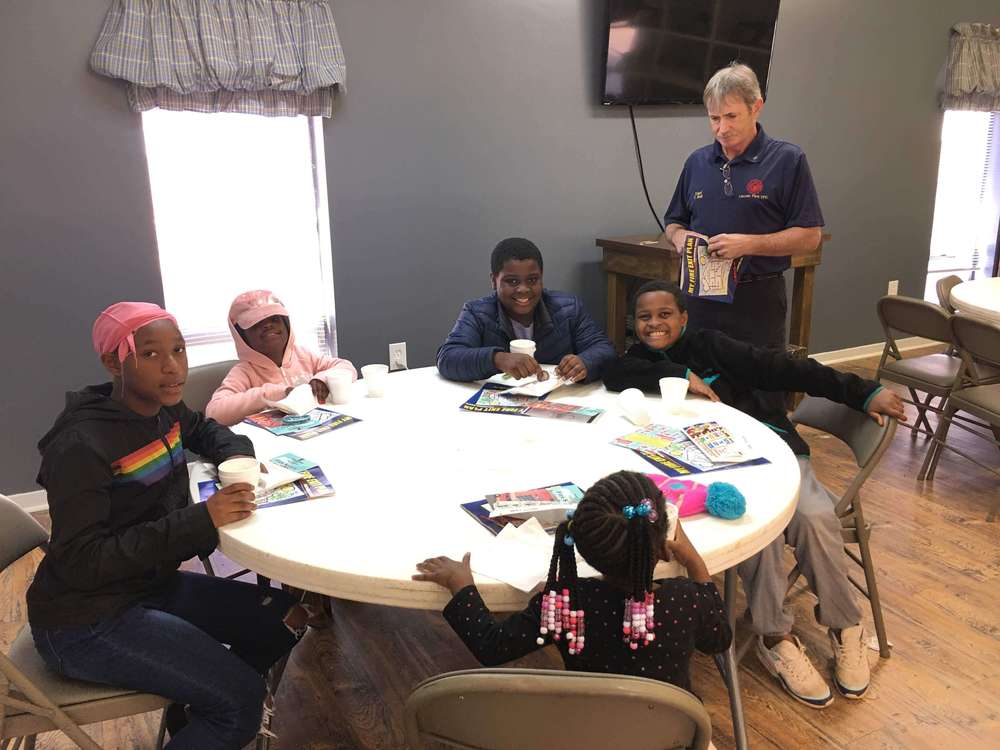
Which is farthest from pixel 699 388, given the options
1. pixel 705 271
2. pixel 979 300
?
pixel 979 300

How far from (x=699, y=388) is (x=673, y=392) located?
18cm

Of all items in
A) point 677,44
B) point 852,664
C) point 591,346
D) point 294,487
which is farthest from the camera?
point 677,44

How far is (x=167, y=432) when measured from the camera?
1641mm

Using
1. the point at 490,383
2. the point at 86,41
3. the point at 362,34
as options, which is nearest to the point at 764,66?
the point at 362,34

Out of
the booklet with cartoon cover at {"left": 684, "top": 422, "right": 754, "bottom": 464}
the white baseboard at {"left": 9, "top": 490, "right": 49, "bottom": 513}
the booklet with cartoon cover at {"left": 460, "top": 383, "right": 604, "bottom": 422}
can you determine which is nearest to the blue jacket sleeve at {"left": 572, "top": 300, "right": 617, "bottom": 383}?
the booklet with cartoon cover at {"left": 460, "top": 383, "right": 604, "bottom": 422}

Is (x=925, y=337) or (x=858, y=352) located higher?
(x=925, y=337)

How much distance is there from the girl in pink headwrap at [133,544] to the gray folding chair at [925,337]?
2.80 metres

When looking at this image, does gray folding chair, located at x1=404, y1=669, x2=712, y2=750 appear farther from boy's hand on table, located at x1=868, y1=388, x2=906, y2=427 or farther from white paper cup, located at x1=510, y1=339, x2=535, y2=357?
white paper cup, located at x1=510, y1=339, x2=535, y2=357

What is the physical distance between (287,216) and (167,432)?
87.8 inches

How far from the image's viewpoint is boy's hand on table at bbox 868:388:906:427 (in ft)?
6.54

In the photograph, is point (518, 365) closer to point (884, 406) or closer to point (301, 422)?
point (301, 422)

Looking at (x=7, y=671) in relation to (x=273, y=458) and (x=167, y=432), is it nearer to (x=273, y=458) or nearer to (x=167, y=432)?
(x=167, y=432)

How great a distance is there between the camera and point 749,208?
2.73 metres

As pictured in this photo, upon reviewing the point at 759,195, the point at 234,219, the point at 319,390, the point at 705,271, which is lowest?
the point at 319,390
